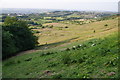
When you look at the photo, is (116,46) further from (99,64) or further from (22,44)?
(22,44)

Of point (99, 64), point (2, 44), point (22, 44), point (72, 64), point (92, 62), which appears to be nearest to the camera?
point (99, 64)

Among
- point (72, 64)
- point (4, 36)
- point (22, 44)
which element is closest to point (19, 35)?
point (22, 44)

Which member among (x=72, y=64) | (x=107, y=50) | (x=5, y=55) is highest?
(x=107, y=50)

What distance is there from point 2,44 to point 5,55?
263cm

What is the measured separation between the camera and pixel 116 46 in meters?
17.0

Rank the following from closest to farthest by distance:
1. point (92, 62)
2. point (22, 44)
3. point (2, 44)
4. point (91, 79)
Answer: point (91, 79)
point (92, 62)
point (2, 44)
point (22, 44)

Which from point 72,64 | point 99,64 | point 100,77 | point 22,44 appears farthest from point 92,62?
point 22,44

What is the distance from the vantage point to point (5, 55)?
37.0 m

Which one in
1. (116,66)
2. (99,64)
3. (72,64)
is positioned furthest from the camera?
(72,64)

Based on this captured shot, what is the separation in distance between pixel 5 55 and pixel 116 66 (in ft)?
97.3

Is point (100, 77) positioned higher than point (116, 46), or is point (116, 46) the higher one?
point (116, 46)

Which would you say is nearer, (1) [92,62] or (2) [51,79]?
(2) [51,79]

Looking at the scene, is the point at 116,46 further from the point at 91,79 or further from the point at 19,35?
the point at 19,35

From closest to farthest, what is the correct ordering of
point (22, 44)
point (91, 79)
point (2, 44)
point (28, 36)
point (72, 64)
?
point (91, 79) → point (72, 64) → point (2, 44) → point (22, 44) → point (28, 36)
